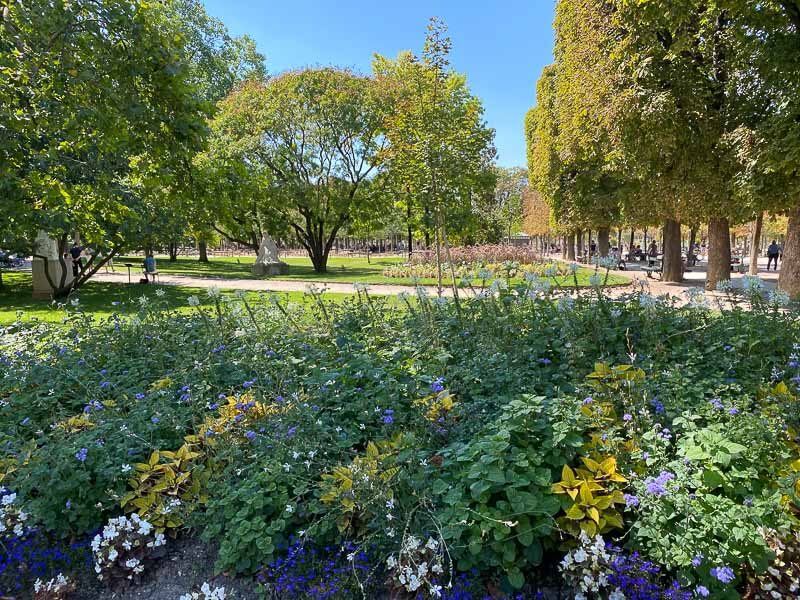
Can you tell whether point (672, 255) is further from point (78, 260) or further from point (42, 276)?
point (78, 260)

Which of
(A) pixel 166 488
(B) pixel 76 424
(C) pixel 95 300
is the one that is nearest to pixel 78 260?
(C) pixel 95 300

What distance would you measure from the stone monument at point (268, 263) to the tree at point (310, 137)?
2.17 meters

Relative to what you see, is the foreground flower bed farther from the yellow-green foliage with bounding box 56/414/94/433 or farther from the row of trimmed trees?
the row of trimmed trees

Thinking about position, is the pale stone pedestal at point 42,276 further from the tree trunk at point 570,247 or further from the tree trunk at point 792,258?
the tree trunk at point 570,247

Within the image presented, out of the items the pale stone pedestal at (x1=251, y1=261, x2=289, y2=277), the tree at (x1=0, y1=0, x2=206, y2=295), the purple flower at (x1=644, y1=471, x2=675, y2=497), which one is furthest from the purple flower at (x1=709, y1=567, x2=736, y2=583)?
the pale stone pedestal at (x1=251, y1=261, x2=289, y2=277)

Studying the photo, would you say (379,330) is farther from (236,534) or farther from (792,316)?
(792,316)

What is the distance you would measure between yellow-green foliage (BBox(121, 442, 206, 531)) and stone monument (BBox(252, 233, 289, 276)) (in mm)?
17584

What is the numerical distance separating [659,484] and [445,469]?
0.88 m

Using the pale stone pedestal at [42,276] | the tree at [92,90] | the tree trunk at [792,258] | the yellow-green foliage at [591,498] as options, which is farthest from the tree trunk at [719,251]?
the pale stone pedestal at [42,276]

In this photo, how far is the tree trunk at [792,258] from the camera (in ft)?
28.9

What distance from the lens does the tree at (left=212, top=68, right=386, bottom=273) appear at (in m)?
20.4

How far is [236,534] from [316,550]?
36cm

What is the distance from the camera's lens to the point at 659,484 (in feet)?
5.91

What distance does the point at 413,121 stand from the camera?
7.78m
